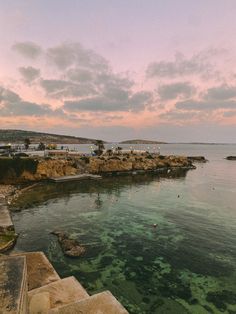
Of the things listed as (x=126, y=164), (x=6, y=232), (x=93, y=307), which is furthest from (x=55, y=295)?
(x=126, y=164)

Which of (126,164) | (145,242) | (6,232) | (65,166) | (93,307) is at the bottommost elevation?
(145,242)

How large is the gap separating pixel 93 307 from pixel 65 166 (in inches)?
2733

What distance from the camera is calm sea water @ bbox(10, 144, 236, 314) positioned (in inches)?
828

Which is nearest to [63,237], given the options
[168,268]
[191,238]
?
[168,268]

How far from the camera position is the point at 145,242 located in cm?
3169

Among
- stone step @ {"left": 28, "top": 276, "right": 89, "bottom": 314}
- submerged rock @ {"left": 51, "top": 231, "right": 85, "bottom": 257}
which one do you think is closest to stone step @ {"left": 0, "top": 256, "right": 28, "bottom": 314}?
stone step @ {"left": 28, "top": 276, "right": 89, "bottom": 314}

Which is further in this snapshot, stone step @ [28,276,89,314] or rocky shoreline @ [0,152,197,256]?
rocky shoreline @ [0,152,197,256]

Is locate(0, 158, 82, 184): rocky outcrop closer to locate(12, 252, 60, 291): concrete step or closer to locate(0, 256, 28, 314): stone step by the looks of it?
locate(12, 252, 60, 291): concrete step

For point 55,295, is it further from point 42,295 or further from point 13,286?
point 13,286

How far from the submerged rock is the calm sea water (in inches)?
27.6

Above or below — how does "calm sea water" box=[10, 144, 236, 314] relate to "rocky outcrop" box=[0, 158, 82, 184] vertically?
below

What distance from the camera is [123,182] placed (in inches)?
3002

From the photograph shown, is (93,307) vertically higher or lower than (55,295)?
higher

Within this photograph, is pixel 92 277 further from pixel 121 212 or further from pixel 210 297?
pixel 121 212
